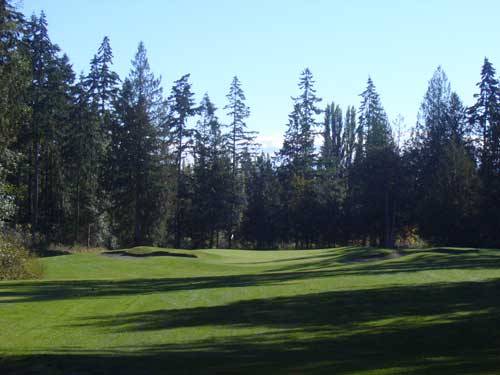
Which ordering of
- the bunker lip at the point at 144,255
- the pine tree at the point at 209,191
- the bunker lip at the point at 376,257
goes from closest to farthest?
the bunker lip at the point at 376,257
the bunker lip at the point at 144,255
the pine tree at the point at 209,191

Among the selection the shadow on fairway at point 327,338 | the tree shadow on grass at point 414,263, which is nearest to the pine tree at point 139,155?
the tree shadow on grass at point 414,263

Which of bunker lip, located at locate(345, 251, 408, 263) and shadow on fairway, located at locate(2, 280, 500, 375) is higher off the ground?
bunker lip, located at locate(345, 251, 408, 263)

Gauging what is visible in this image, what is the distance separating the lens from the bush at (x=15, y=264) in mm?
29281

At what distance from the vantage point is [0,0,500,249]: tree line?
2124 inches

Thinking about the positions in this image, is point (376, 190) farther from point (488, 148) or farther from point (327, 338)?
point (327, 338)

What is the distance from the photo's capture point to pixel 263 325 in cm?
1338

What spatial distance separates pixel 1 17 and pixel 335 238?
46887 millimetres

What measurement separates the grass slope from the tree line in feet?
100

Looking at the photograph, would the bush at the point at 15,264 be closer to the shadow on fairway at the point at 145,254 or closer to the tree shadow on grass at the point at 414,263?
the shadow on fairway at the point at 145,254

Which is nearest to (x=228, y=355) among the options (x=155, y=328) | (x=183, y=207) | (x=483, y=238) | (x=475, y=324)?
(x=155, y=328)

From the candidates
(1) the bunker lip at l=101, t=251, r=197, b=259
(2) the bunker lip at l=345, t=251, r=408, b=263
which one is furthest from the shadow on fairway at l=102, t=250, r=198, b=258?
(2) the bunker lip at l=345, t=251, r=408, b=263

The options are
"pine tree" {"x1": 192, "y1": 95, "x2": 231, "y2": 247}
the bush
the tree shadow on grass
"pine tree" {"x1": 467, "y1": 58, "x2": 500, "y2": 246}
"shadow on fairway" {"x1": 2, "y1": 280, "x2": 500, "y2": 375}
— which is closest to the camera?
"shadow on fairway" {"x1": 2, "y1": 280, "x2": 500, "y2": 375}

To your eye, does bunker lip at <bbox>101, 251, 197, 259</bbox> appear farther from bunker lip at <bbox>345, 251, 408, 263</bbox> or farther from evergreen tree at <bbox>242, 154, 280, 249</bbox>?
evergreen tree at <bbox>242, 154, 280, 249</bbox>

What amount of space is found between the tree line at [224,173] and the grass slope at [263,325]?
30541 mm
